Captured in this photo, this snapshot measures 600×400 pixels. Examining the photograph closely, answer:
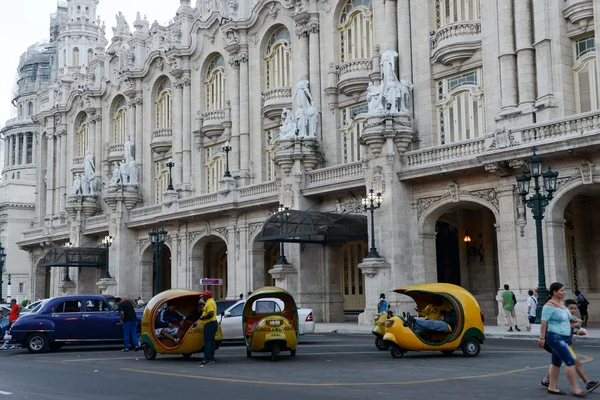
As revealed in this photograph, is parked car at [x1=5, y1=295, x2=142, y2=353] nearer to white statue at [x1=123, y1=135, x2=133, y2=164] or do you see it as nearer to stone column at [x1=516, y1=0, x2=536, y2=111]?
stone column at [x1=516, y1=0, x2=536, y2=111]

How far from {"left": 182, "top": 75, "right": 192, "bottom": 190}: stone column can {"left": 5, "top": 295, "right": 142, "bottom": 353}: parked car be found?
25.6 meters

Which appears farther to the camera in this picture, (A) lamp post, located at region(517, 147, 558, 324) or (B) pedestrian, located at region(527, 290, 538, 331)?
(B) pedestrian, located at region(527, 290, 538, 331)

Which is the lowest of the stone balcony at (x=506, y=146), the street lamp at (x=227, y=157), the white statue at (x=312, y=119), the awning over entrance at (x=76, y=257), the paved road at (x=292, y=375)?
the paved road at (x=292, y=375)

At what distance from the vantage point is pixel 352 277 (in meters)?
40.2

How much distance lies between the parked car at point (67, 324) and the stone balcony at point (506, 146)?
14.2m

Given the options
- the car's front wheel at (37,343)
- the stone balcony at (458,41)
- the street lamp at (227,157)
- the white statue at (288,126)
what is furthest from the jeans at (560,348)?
the street lamp at (227,157)

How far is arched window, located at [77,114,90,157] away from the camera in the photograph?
200ft

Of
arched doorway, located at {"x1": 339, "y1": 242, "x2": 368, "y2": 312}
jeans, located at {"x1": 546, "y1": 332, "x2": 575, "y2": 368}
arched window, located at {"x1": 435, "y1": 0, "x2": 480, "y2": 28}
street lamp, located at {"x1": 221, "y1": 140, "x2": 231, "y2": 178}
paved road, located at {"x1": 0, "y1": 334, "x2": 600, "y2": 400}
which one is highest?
arched window, located at {"x1": 435, "y1": 0, "x2": 480, "y2": 28}

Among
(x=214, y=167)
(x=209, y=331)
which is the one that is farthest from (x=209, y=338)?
(x=214, y=167)

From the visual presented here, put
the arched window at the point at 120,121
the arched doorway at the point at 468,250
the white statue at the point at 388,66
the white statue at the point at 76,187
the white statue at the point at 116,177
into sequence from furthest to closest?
the arched window at the point at 120,121
the white statue at the point at 76,187
the white statue at the point at 116,177
the white statue at the point at 388,66
the arched doorway at the point at 468,250

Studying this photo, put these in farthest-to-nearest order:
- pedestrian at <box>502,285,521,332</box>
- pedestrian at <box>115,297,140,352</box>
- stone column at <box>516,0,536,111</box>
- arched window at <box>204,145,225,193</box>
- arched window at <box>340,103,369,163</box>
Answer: arched window at <box>204,145,225,193</box> → arched window at <box>340,103,369,163</box> → stone column at <box>516,0,536,111</box> → pedestrian at <box>502,285,521,332</box> → pedestrian at <box>115,297,140,352</box>

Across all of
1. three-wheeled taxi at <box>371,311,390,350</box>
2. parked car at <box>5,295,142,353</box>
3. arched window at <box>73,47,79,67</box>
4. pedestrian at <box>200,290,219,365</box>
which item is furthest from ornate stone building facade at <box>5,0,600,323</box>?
arched window at <box>73,47,79,67</box>

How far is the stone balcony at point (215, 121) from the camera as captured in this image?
46.3 metres

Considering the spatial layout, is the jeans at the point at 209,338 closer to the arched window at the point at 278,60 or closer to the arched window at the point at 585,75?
the arched window at the point at 585,75
